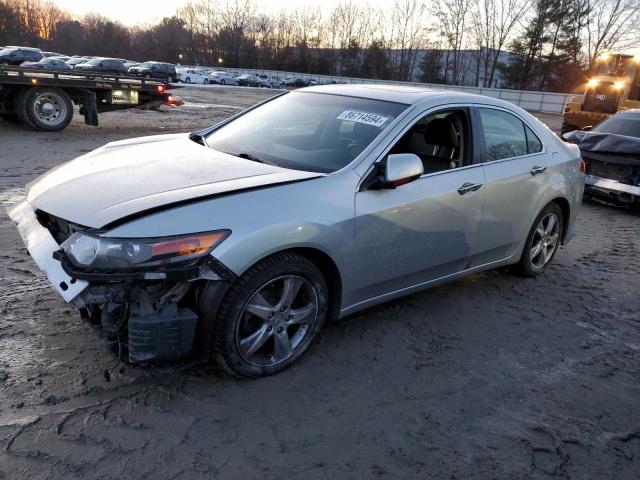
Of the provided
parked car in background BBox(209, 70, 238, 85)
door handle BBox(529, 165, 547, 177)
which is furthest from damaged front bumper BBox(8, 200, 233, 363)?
parked car in background BBox(209, 70, 238, 85)

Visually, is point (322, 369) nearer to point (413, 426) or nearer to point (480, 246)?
point (413, 426)

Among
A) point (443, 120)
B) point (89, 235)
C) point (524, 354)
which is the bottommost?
point (524, 354)

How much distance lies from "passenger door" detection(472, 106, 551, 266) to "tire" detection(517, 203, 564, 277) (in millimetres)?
210

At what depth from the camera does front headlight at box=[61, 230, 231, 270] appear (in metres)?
2.50

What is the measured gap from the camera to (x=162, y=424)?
2623 mm

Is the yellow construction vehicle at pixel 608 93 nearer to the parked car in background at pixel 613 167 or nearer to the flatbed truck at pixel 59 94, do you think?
the parked car in background at pixel 613 167

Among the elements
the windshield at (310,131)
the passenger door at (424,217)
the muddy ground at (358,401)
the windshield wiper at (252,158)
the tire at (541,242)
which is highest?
the windshield at (310,131)

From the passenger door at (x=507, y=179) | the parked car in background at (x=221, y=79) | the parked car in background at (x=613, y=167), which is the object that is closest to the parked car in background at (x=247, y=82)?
the parked car in background at (x=221, y=79)

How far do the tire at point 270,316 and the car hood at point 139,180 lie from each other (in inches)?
19.9

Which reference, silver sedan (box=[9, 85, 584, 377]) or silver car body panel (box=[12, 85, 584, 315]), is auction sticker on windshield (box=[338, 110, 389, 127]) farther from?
silver car body panel (box=[12, 85, 584, 315])

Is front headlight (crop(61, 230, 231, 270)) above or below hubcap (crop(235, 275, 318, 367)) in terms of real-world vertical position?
above

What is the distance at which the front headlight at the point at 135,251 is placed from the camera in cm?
250

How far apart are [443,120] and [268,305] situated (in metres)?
2.09

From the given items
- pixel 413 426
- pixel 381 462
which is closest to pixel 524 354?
pixel 413 426
